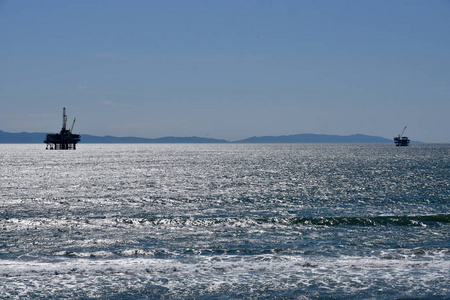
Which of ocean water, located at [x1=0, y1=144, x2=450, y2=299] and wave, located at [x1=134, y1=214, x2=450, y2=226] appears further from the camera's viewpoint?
wave, located at [x1=134, y1=214, x2=450, y2=226]

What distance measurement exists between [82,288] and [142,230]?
11.5 meters

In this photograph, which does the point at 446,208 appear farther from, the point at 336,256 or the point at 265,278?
the point at 265,278

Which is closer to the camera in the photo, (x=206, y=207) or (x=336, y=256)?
(x=336, y=256)

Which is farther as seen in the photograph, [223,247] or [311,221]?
[311,221]

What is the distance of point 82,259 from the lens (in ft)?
68.1

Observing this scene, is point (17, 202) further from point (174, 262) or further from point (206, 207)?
point (174, 262)

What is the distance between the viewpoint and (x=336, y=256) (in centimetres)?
2138

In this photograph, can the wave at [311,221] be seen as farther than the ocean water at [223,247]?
Yes

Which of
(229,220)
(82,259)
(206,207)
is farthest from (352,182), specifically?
(82,259)

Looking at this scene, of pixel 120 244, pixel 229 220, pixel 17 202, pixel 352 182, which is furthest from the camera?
pixel 352 182

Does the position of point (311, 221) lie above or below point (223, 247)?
above

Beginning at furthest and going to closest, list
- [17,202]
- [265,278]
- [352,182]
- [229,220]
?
[352,182]
[17,202]
[229,220]
[265,278]

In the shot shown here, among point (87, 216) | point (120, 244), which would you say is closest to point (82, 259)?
point (120, 244)

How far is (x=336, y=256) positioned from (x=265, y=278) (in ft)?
17.9
